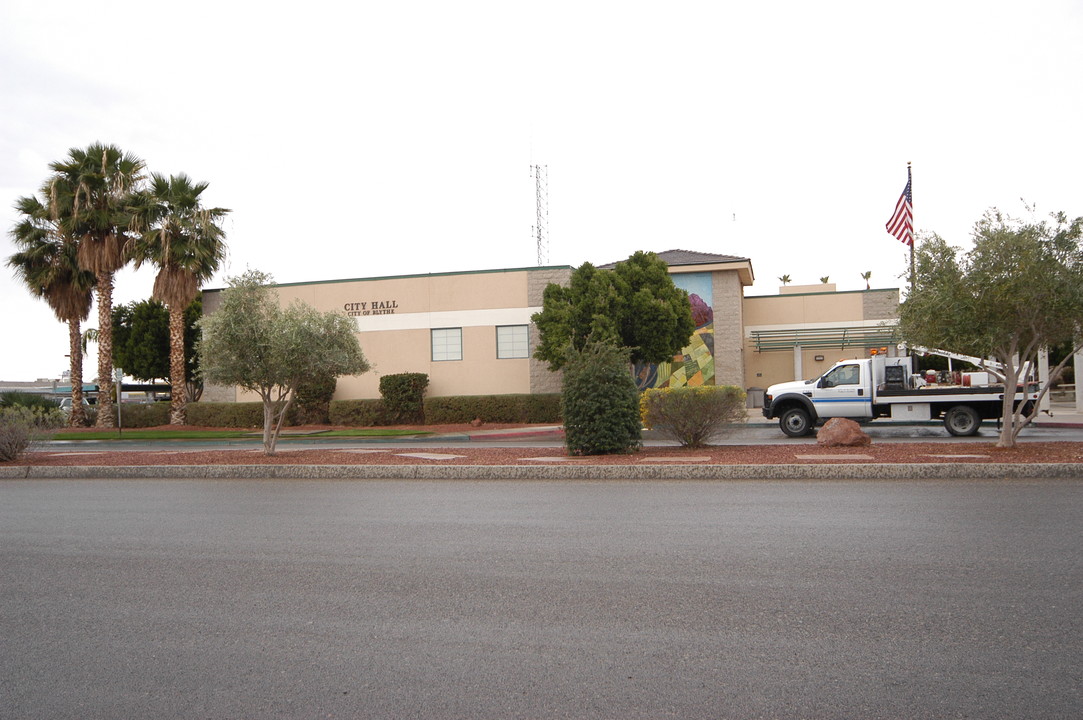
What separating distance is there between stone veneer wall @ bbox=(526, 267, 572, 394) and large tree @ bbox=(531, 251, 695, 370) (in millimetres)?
2750

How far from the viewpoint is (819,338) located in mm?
35781

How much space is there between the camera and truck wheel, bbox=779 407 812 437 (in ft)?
70.9

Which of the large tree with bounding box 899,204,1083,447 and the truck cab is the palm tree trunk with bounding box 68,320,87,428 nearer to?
the truck cab

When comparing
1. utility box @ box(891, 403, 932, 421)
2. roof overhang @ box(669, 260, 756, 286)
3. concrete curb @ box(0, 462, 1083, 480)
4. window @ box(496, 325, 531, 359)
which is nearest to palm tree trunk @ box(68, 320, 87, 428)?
window @ box(496, 325, 531, 359)

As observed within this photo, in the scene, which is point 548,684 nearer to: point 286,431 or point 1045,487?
point 1045,487

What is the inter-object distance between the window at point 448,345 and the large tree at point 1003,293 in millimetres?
20346

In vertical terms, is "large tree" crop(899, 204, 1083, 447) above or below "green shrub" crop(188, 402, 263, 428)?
above

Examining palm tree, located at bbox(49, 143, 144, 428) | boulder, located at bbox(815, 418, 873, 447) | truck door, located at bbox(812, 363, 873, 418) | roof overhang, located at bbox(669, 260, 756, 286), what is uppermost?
palm tree, located at bbox(49, 143, 144, 428)


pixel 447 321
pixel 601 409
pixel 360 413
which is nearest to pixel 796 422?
pixel 601 409

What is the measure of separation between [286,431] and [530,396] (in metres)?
8.90

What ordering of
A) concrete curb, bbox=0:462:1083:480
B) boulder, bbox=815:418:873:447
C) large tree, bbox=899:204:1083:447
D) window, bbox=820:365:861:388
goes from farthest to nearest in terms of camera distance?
window, bbox=820:365:861:388 < boulder, bbox=815:418:873:447 < large tree, bbox=899:204:1083:447 < concrete curb, bbox=0:462:1083:480

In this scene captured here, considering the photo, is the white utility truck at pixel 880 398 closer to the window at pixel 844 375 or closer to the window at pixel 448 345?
the window at pixel 844 375

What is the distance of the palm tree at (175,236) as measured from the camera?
102 ft

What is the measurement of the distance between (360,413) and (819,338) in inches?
765
